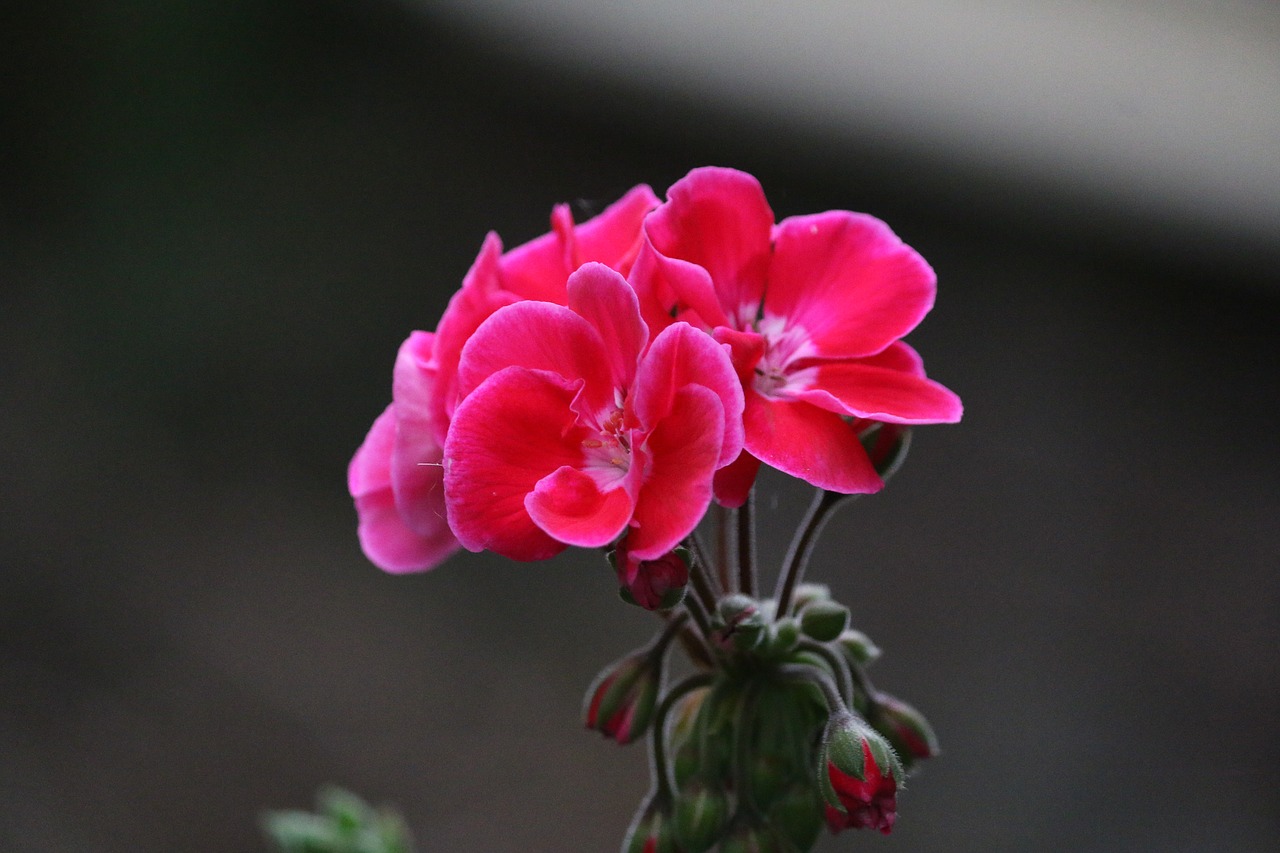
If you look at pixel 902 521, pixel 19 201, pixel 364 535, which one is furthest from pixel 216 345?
pixel 364 535

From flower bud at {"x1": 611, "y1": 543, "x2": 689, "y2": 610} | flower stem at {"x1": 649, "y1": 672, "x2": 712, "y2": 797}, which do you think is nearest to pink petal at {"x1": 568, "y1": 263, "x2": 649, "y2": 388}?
flower bud at {"x1": 611, "y1": 543, "x2": 689, "y2": 610}

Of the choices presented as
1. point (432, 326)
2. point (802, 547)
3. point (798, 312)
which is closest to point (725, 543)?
point (802, 547)

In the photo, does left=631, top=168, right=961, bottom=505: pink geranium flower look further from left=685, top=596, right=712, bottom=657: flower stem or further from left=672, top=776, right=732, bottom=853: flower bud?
left=672, top=776, right=732, bottom=853: flower bud

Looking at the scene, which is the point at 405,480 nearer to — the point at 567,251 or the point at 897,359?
the point at 567,251

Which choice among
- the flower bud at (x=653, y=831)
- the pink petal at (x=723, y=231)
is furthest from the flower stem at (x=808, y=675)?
the pink petal at (x=723, y=231)

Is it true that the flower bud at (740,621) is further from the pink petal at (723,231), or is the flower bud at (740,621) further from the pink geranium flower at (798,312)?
the pink petal at (723,231)

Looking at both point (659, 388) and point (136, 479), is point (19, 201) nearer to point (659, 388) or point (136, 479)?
point (136, 479)
